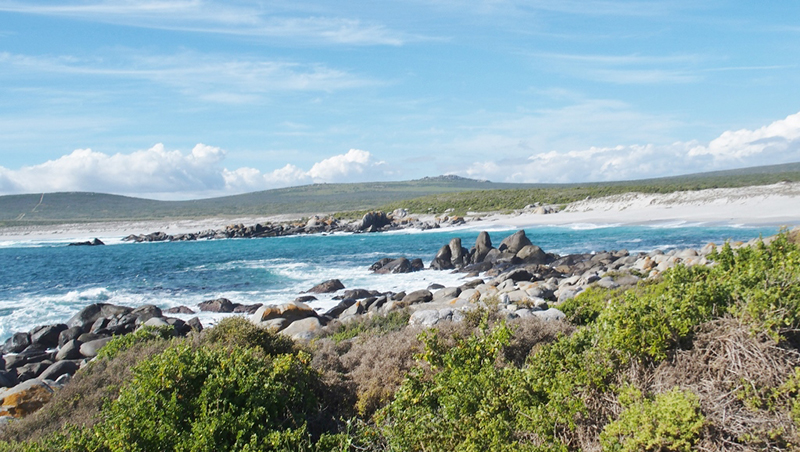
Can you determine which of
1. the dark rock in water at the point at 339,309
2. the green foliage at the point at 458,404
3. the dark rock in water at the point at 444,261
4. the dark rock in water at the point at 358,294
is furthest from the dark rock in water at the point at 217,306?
the green foliage at the point at 458,404

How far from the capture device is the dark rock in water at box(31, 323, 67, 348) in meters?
16.5

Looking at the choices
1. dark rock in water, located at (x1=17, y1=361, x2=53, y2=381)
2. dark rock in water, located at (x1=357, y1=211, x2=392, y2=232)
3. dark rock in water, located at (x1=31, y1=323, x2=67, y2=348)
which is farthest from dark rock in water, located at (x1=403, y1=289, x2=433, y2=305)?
dark rock in water, located at (x1=357, y1=211, x2=392, y2=232)

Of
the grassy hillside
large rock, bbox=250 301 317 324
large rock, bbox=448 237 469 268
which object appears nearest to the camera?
large rock, bbox=250 301 317 324

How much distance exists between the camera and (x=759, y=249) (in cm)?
866

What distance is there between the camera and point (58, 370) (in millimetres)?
12516

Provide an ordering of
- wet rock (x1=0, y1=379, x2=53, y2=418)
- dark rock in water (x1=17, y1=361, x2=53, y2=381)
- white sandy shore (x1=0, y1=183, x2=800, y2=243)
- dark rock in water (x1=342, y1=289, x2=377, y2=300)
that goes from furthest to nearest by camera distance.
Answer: white sandy shore (x1=0, y1=183, x2=800, y2=243), dark rock in water (x1=342, y1=289, x2=377, y2=300), dark rock in water (x1=17, y1=361, x2=53, y2=381), wet rock (x1=0, y1=379, x2=53, y2=418)

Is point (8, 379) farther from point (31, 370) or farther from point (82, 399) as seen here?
point (82, 399)

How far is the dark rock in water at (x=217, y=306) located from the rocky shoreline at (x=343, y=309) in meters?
0.06

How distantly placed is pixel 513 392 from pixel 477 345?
3.02ft

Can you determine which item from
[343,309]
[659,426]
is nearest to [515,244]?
[343,309]

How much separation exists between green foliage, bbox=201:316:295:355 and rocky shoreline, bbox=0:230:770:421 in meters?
2.15

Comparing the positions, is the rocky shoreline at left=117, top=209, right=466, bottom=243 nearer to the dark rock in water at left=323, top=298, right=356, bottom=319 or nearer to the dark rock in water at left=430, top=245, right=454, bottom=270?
the dark rock in water at left=430, top=245, right=454, bottom=270

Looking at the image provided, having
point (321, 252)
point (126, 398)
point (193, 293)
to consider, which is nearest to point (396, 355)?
point (126, 398)

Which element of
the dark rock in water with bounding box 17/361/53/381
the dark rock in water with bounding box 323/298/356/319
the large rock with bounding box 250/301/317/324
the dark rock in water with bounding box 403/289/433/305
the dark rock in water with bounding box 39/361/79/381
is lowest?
the dark rock in water with bounding box 323/298/356/319
